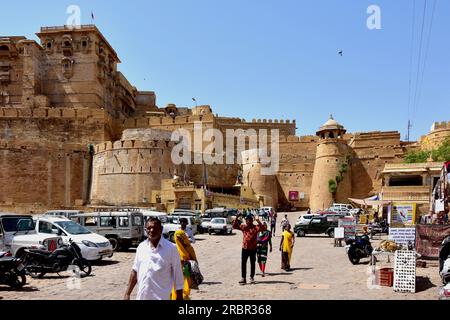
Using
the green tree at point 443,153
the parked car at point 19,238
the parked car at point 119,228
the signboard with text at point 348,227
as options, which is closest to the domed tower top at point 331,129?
the green tree at point 443,153

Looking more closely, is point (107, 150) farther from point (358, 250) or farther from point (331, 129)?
point (358, 250)

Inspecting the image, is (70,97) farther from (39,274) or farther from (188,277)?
(188,277)

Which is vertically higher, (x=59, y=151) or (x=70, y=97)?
(x=70, y=97)

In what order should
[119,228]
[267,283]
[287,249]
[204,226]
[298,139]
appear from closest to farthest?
[267,283] → [287,249] → [119,228] → [204,226] → [298,139]

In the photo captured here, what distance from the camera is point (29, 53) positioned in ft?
157

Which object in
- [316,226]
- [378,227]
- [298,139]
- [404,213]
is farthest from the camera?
[298,139]

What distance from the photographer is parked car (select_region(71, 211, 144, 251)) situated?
14867mm

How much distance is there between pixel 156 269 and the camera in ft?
14.4

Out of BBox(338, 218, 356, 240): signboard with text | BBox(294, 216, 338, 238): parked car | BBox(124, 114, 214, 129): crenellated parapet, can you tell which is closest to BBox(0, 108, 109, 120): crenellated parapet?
BBox(124, 114, 214, 129): crenellated parapet

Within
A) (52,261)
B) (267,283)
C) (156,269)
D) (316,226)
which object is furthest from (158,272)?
(316,226)

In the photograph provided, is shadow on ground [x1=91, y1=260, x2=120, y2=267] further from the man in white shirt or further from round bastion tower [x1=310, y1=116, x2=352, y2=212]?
round bastion tower [x1=310, y1=116, x2=352, y2=212]

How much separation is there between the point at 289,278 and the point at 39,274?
5.04 metres

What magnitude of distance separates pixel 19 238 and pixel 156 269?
25.7 feet
